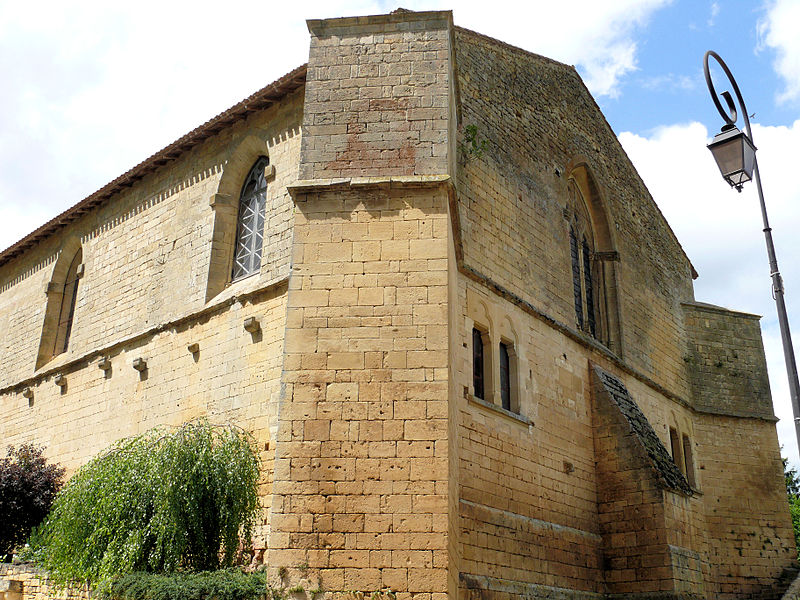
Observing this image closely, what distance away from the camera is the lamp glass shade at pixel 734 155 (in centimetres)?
723

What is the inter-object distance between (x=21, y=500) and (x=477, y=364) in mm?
7545

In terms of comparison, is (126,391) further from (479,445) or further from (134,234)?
(479,445)

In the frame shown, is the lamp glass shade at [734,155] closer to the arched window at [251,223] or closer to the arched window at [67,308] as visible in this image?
the arched window at [251,223]

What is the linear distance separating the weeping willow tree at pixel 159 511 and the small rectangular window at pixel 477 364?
319 centimetres

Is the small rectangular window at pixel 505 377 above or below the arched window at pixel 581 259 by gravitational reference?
below

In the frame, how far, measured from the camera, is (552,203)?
1424cm

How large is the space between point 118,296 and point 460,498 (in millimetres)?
7696

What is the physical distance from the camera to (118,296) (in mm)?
14273

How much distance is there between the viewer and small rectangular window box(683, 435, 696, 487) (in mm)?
15961

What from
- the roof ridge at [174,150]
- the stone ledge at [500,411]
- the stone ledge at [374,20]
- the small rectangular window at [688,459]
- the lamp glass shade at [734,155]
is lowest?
the stone ledge at [500,411]

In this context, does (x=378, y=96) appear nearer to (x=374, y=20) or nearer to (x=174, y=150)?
(x=374, y=20)

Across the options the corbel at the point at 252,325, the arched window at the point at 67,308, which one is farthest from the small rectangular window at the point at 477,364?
A: the arched window at the point at 67,308

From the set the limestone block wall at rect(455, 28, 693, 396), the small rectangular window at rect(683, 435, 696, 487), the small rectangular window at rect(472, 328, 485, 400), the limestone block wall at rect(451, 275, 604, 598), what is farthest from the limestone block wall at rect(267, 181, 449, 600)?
the small rectangular window at rect(683, 435, 696, 487)

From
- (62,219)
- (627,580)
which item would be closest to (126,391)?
(62,219)
